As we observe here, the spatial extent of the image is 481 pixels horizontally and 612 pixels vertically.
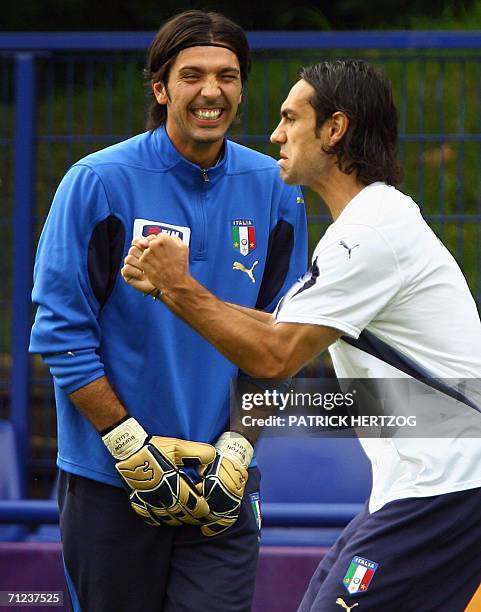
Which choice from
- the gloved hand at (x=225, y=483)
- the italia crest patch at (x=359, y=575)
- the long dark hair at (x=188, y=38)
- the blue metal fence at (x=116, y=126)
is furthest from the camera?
the blue metal fence at (x=116, y=126)

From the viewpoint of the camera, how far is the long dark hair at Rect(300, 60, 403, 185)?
3.38m

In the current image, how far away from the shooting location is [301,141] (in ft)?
11.3

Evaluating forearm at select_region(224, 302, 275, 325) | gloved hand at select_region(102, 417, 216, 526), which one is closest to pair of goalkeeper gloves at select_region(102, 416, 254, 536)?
gloved hand at select_region(102, 417, 216, 526)

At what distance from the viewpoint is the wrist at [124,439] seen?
3.54 metres

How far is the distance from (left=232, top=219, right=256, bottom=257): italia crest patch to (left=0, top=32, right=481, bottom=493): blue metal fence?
5.24 feet

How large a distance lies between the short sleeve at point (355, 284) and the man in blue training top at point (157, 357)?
60cm

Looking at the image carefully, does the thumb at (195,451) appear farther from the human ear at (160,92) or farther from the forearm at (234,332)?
the human ear at (160,92)

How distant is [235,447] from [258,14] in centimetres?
637

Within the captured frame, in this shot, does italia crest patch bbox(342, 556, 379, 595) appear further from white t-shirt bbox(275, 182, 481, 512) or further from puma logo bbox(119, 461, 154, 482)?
puma logo bbox(119, 461, 154, 482)

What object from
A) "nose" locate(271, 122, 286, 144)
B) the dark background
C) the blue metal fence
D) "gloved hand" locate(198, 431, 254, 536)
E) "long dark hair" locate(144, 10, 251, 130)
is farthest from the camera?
the dark background

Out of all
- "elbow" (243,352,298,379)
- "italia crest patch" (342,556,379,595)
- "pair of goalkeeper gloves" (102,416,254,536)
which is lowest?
"italia crest patch" (342,556,379,595)

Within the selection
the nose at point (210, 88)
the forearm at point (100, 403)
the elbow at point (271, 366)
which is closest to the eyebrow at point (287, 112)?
the nose at point (210, 88)

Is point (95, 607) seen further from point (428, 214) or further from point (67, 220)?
point (428, 214)

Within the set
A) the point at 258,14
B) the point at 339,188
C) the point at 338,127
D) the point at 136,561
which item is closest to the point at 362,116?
the point at 338,127
